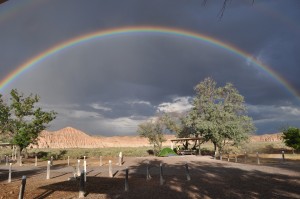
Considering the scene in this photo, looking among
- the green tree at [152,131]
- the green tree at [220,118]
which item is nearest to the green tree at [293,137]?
the green tree at [220,118]

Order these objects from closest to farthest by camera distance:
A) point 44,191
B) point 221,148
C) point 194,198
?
point 194,198 < point 44,191 < point 221,148

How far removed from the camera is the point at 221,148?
4438 centimetres

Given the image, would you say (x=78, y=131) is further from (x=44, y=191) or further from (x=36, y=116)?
(x=44, y=191)

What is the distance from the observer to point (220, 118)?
4562 centimetres

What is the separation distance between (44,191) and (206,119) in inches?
1425

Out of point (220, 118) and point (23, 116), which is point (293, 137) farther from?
point (23, 116)

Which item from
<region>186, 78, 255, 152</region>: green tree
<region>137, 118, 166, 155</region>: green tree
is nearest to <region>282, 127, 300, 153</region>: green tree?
<region>186, 78, 255, 152</region>: green tree

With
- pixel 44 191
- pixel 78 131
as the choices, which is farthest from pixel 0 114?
pixel 78 131

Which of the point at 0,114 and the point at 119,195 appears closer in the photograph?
the point at 119,195

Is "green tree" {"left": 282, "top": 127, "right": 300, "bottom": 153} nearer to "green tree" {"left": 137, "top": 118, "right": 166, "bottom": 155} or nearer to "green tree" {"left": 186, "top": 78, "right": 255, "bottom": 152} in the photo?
"green tree" {"left": 186, "top": 78, "right": 255, "bottom": 152}

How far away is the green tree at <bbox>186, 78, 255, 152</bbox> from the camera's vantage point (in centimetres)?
4297

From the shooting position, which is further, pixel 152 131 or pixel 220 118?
pixel 152 131

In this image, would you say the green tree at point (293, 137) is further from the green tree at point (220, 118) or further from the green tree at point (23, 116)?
the green tree at point (23, 116)

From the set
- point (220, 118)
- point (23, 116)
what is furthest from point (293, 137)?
point (23, 116)
